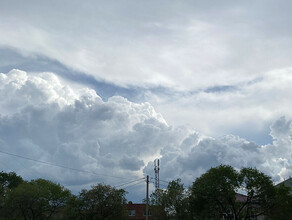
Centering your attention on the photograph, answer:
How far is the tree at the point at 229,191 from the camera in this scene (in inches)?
2280

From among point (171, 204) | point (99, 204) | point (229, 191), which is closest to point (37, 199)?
point (99, 204)

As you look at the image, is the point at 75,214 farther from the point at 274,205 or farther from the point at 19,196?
the point at 274,205


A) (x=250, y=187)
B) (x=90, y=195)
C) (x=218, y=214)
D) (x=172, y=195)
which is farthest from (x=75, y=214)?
(x=250, y=187)

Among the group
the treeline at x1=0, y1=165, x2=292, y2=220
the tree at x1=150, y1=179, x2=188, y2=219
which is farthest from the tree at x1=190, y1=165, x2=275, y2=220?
the tree at x1=150, y1=179, x2=188, y2=219

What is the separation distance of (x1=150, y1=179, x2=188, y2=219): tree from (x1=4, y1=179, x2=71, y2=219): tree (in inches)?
854

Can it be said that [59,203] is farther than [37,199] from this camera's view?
Yes

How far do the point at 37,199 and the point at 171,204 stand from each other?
30.3 m

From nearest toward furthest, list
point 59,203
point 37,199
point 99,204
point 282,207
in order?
point 282,207
point 99,204
point 37,199
point 59,203

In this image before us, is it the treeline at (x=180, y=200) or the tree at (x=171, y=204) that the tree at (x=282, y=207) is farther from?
the tree at (x=171, y=204)

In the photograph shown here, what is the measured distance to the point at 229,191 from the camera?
189 ft

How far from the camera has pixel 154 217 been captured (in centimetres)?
8244

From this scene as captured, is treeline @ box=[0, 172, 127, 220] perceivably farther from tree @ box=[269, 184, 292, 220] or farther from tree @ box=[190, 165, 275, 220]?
tree @ box=[269, 184, 292, 220]

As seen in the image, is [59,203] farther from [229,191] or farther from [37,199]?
[229,191]

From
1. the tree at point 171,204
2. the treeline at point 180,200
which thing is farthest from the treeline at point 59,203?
the tree at point 171,204
